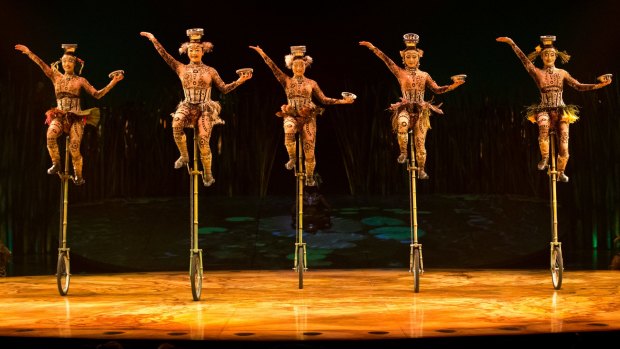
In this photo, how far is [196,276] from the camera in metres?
8.49

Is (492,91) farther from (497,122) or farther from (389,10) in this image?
(389,10)

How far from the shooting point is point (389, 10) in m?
14.3

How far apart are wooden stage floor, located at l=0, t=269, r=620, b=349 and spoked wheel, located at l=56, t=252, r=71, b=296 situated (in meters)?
0.12

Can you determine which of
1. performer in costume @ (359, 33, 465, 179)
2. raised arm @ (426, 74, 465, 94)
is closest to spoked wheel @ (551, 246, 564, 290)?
performer in costume @ (359, 33, 465, 179)

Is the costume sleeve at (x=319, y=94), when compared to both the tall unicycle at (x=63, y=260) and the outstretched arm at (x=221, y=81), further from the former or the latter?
the tall unicycle at (x=63, y=260)

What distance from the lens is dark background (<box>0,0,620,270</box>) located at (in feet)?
46.5

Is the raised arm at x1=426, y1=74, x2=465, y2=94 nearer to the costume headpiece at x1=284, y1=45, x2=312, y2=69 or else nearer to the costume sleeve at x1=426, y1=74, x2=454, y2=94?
the costume sleeve at x1=426, y1=74, x2=454, y2=94

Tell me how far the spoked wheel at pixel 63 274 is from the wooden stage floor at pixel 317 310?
0.12m

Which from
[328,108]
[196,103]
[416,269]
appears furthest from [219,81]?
[328,108]

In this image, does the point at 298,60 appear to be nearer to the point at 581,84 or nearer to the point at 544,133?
the point at 544,133

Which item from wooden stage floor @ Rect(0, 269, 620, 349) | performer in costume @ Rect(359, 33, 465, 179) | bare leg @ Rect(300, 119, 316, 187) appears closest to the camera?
wooden stage floor @ Rect(0, 269, 620, 349)

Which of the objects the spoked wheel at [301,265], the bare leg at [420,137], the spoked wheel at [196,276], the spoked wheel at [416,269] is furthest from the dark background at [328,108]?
the spoked wheel at [196,276]

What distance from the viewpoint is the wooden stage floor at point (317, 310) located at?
6016 millimetres

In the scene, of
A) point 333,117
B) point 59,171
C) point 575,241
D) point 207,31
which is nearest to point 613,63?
point 575,241
